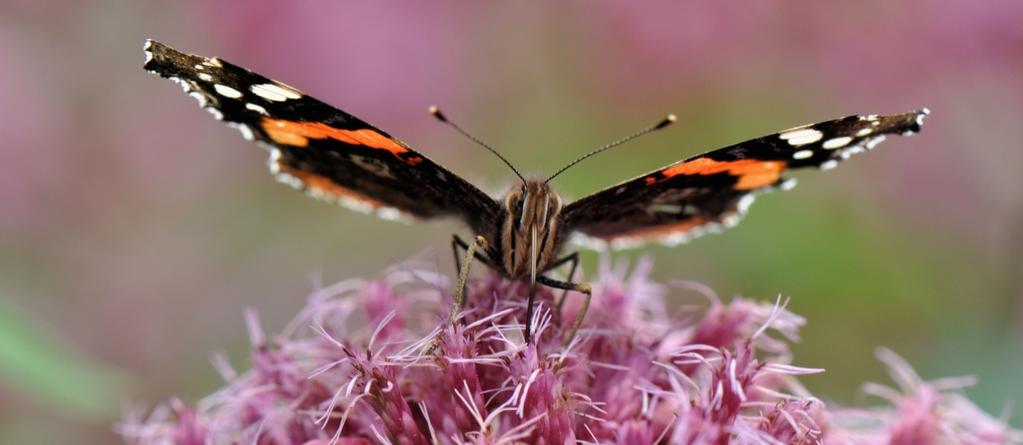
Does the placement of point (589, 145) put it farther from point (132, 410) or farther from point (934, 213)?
point (132, 410)

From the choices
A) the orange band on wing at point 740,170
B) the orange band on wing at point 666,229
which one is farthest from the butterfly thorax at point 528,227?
the orange band on wing at point 666,229

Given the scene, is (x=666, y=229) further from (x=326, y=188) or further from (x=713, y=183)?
(x=326, y=188)

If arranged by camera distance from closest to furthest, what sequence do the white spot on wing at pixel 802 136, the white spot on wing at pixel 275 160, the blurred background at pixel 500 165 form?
the white spot on wing at pixel 802 136 < the white spot on wing at pixel 275 160 < the blurred background at pixel 500 165

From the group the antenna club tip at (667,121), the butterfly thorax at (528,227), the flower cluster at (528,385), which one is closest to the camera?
the flower cluster at (528,385)

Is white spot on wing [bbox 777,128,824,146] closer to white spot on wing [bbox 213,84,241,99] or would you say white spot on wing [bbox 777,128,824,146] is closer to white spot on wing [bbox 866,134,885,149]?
white spot on wing [bbox 866,134,885,149]

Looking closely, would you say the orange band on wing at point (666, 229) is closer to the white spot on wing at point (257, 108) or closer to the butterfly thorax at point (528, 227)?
the butterfly thorax at point (528, 227)

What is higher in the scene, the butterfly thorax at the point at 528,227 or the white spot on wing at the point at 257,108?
the white spot on wing at the point at 257,108

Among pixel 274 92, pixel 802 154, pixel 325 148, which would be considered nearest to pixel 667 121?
pixel 802 154

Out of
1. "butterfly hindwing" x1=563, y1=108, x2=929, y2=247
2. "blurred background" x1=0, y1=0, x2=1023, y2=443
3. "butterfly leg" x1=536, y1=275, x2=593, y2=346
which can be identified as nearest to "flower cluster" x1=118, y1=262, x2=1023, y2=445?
"butterfly leg" x1=536, y1=275, x2=593, y2=346
